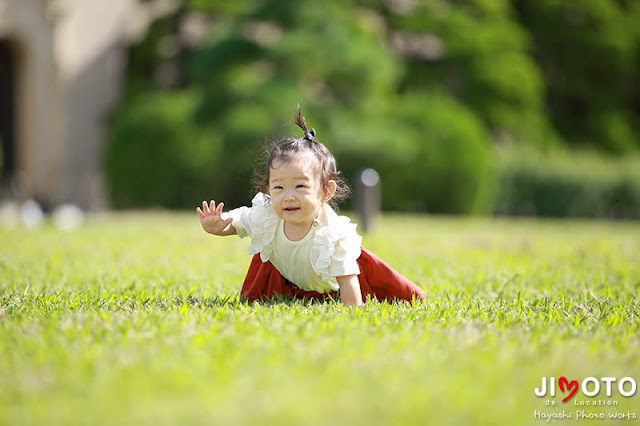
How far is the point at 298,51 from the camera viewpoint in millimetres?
14586

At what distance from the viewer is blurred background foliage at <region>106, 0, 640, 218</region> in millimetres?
15023

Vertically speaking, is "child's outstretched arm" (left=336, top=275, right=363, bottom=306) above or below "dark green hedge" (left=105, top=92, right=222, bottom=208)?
below

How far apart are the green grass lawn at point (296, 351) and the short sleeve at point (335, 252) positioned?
0.56 feet

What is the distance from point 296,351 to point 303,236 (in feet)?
3.69

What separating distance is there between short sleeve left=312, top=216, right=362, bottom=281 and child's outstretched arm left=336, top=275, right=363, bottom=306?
0.05m

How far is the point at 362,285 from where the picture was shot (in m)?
3.62

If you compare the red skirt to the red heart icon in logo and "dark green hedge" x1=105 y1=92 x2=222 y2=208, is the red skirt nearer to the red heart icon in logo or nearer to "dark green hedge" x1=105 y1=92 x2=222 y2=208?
the red heart icon in logo

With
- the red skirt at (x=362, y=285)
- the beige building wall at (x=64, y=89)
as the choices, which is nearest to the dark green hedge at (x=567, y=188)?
the beige building wall at (x=64, y=89)

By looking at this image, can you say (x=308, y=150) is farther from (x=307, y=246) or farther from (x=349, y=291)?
(x=349, y=291)

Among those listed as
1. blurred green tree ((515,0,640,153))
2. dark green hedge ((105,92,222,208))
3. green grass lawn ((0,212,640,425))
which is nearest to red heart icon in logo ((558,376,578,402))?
green grass lawn ((0,212,640,425))

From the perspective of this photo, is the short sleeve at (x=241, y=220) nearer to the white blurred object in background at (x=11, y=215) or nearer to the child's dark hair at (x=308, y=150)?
the child's dark hair at (x=308, y=150)

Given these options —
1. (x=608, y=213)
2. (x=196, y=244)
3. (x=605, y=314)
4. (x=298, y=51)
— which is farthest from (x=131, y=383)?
(x=608, y=213)

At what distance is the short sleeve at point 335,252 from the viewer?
3.29 m

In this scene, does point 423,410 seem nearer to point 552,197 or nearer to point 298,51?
point 298,51
